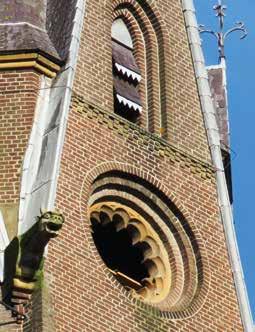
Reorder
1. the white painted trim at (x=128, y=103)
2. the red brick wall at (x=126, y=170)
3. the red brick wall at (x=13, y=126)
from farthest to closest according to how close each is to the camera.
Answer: the white painted trim at (x=128, y=103)
the red brick wall at (x=13, y=126)
the red brick wall at (x=126, y=170)

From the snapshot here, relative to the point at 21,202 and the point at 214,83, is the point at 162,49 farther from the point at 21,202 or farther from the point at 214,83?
the point at 21,202

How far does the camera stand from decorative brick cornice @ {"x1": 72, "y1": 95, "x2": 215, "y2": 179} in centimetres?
3794

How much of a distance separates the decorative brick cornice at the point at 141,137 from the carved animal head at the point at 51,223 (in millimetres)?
3954

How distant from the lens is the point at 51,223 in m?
34.1

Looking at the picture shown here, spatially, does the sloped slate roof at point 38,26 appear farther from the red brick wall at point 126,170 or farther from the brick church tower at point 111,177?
the red brick wall at point 126,170

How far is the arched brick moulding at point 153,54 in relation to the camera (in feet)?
131

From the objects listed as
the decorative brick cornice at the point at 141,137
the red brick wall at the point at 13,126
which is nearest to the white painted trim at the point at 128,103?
the decorative brick cornice at the point at 141,137

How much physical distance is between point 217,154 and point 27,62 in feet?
13.4

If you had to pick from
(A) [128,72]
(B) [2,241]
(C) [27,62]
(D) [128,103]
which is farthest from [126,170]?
(B) [2,241]

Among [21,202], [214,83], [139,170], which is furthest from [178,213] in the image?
[214,83]

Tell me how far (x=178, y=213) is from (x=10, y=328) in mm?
5221

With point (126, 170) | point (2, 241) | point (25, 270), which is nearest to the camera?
point (25, 270)

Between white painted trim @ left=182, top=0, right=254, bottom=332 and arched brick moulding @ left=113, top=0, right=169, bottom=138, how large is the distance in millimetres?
666

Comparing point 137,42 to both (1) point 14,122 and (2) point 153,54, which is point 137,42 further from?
(1) point 14,122
